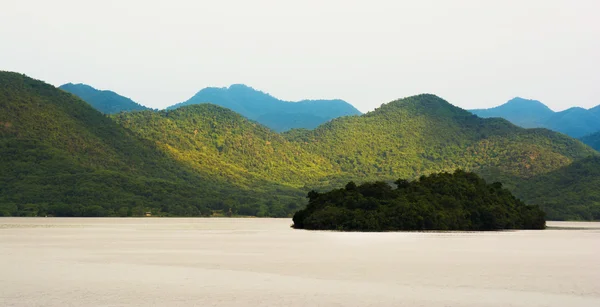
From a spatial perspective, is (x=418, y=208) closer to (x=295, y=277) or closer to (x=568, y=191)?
(x=295, y=277)

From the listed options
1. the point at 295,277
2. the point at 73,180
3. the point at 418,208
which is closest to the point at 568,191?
the point at 418,208

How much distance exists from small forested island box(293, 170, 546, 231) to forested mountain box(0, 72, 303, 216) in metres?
71.5

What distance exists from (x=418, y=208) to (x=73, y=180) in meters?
95.5

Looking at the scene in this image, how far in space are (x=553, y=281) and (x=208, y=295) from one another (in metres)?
13.9

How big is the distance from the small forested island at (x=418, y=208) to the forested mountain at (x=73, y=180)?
7149 centimetres

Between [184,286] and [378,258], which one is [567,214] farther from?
[184,286]

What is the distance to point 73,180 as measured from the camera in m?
161

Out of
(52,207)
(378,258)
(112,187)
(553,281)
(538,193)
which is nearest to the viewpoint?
(553,281)

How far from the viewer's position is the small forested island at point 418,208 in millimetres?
88188

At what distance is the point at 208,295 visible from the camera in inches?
976

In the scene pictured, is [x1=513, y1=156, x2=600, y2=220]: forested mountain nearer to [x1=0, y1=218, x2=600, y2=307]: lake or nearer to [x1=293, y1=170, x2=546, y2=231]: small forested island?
[x1=293, y1=170, x2=546, y2=231]: small forested island

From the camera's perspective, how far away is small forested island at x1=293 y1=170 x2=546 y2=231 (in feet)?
289

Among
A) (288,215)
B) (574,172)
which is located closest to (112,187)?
(288,215)

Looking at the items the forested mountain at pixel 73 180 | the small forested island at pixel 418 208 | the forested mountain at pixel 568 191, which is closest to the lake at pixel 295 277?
the small forested island at pixel 418 208
